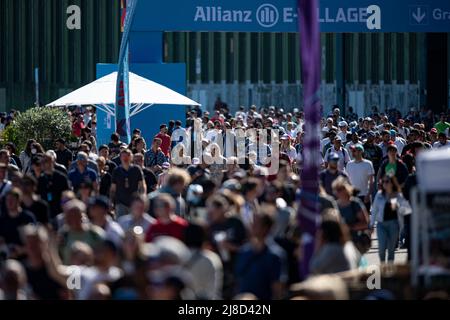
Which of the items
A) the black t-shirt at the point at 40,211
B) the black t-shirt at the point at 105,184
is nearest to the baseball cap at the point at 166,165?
the black t-shirt at the point at 105,184

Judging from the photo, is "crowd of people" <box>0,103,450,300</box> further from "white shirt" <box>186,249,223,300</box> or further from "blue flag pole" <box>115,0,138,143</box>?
"blue flag pole" <box>115,0,138,143</box>

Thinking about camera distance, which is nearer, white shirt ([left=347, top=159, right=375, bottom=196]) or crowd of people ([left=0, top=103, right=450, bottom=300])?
crowd of people ([left=0, top=103, right=450, bottom=300])

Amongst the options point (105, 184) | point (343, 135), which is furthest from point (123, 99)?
point (105, 184)

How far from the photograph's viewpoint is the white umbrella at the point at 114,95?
24078 mm

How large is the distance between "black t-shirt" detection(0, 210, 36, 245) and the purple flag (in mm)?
2666

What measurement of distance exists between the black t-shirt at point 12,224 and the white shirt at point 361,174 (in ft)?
21.8

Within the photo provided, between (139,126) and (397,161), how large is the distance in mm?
12246

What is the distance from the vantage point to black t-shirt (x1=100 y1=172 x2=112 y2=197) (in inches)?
663

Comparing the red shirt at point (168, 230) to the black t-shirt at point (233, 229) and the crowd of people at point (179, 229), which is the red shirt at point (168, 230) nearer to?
the crowd of people at point (179, 229)

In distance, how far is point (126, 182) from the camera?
16.4 meters

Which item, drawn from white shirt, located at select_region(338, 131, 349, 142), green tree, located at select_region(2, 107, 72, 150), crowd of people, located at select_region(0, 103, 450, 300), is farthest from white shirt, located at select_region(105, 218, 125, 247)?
green tree, located at select_region(2, 107, 72, 150)

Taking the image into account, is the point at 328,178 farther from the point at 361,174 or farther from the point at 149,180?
the point at 149,180

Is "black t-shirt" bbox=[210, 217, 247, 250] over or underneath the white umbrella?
underneath
